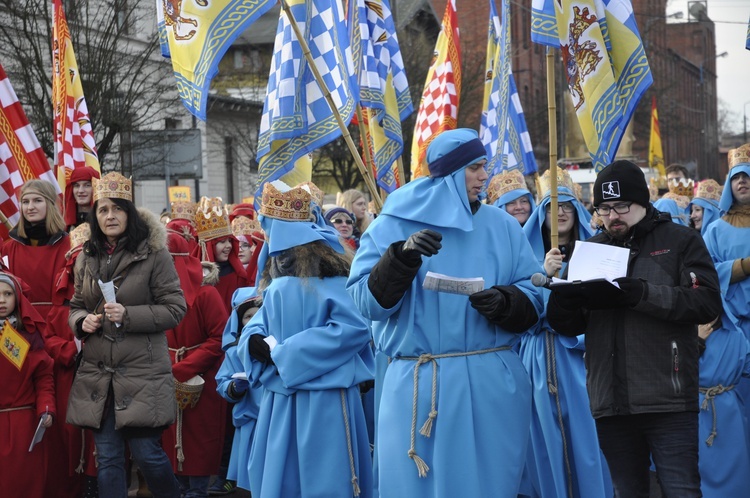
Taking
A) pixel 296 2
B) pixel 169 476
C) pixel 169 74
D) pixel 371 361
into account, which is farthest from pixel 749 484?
pixel 169 74

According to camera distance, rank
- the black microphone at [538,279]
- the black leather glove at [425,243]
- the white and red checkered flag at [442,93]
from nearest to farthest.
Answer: the black leather glove at [425,243]
the black microphone at [538,279]
the white and red checkered flag at [442,93]

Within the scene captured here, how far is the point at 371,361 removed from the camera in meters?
7.28

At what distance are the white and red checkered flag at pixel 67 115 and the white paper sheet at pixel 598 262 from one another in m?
6.10

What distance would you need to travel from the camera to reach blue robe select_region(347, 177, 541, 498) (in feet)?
18.1

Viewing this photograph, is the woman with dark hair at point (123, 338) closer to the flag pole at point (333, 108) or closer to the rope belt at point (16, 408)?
the rope belt at point (16, 408)

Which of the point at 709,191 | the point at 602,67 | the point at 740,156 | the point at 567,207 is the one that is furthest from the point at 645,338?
the point at 709,191

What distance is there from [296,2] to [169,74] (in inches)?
522

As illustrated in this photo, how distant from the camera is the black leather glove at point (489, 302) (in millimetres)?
5391

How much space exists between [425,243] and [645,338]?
111 centimetres

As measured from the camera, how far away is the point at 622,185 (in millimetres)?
5527

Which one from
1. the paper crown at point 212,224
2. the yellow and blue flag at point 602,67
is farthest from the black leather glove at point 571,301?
the paper crown at point 212,224

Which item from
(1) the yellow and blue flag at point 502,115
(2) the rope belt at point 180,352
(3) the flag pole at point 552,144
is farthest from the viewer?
(1) the yellow and blue flag at point 502,115

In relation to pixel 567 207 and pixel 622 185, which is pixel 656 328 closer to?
pixel 622 185

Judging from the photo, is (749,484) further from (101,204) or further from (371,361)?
(101,204)
